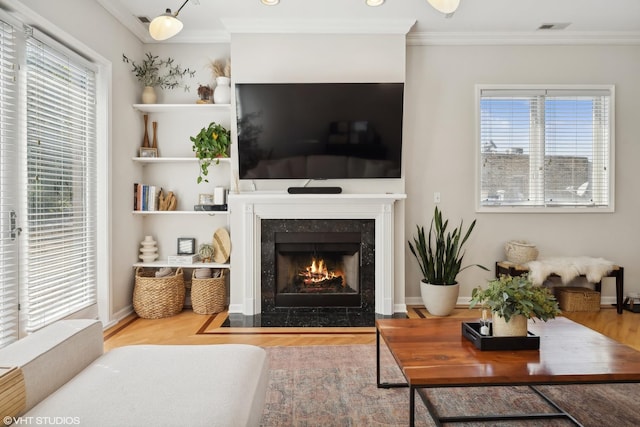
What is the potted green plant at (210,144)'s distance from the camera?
12.3 feet

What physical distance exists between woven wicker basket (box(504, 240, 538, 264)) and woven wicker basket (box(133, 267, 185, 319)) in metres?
3.23

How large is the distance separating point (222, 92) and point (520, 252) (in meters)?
3.23

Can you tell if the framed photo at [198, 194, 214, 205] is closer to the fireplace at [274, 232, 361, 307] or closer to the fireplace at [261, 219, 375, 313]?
the fireplace at [261, 219, 375, 313]

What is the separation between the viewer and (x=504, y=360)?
5.31 feet

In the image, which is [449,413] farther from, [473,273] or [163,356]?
[473,273]

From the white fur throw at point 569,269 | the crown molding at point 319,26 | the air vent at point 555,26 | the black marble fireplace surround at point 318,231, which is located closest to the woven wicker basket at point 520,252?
the white fur throw at point 569,269

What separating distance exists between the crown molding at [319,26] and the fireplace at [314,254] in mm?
1741

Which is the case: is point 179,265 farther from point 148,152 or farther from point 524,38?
point 524,38

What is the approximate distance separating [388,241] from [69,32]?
9.87ft

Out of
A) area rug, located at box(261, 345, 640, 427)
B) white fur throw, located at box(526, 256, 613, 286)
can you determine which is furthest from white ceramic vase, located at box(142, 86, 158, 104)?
white fur throw, located at box(526, 256, 613, 286)

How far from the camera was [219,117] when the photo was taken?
4.11 metres

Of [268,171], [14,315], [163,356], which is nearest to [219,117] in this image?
[268,171]

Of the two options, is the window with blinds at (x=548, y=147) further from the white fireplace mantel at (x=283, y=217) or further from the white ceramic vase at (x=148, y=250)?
the white ceramic vase at (x=148, y=250)

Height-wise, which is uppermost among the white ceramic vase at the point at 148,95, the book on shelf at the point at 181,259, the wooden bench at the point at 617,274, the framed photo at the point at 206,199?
the white ceramic vase at the point at 148,95
